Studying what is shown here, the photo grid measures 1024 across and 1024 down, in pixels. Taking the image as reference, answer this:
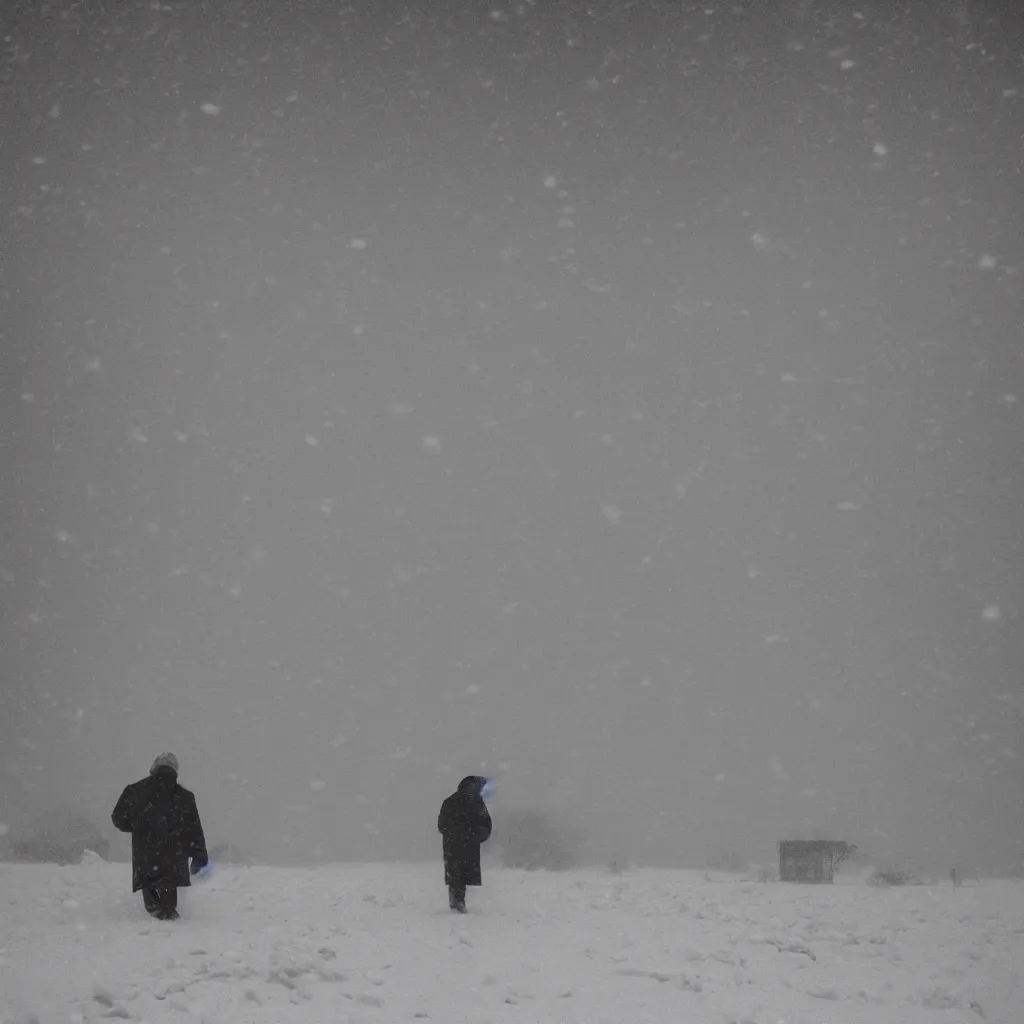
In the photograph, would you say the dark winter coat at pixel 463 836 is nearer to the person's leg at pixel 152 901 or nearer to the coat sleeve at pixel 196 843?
the coat sleeve at pixel 196 843

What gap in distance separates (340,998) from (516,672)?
166m

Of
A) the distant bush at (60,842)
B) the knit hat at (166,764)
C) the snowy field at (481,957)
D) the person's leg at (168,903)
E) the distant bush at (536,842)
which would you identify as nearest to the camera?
the snowy field at (481,957)

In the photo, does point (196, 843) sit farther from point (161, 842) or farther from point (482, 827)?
point (482, 827)

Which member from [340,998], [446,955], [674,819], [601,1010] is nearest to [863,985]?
[601,1010]

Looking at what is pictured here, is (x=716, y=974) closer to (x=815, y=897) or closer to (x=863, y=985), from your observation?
(x=863, y=985)

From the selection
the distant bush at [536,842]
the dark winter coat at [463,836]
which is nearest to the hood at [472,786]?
the dark winter coat at [463,836]

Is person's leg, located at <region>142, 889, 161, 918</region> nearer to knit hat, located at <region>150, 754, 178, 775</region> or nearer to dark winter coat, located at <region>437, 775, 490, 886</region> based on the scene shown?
knit hat, located at <region>150, 754, 178, 775</region>

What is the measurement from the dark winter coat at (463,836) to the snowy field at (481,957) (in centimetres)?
47

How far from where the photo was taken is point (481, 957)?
9117mm

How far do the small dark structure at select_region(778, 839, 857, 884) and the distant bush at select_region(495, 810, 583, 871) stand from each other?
23.5 feet

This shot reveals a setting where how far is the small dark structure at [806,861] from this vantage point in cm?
2008

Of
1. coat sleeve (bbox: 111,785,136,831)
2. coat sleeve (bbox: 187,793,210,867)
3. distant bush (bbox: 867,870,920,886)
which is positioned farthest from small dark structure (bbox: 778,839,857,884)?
coat sleeve (bbox: 111,785,136,831)

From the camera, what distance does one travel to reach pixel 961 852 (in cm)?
5066

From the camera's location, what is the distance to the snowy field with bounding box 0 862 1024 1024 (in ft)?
23.0
